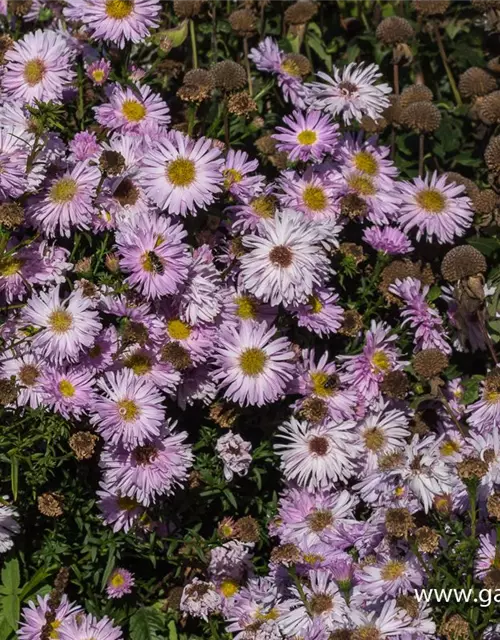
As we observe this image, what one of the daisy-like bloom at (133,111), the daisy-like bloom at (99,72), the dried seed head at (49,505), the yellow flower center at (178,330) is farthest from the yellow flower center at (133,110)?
the dried seed head at (49,505)

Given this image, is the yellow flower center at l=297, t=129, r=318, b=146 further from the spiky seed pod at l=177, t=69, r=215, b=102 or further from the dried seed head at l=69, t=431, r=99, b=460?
the dried seed head at l=69, t=431, r=99, b=460

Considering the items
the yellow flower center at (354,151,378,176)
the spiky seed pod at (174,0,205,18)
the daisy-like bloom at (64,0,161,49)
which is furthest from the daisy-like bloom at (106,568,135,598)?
the spiky seed pod at (174,0,205,18)

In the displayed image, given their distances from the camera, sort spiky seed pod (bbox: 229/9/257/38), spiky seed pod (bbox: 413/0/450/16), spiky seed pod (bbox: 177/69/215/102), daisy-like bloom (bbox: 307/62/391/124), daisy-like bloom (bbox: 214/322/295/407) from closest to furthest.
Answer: daisy-like bloom (bbox: 214/322/295/407) → spiky seed pod (bbox: 177/69/215/102) → daisy-like bloom (bbox: 307/62/391/124) → spiky seed pod (bbox: 229/9/257/38) → spiky seed pod (bbox: 413/0/450/16)

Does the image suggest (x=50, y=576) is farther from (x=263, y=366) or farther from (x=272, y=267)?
(x=272, y=267)

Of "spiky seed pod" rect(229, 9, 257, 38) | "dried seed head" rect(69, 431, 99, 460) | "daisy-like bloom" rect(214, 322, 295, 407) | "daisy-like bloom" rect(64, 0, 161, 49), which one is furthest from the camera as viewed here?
"spiky seed pod" rect(229, 9, 257, 38)

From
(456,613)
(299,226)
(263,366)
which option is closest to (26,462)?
(263,366)

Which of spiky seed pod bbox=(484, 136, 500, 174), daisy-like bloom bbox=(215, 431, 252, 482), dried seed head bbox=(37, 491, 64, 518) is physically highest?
spiky seed pod bbox=(484, 136, 500, 174)

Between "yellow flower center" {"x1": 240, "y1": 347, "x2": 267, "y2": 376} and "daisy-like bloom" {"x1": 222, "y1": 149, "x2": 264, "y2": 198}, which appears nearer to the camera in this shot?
"yellow flower center" {"x1": 240, "y1": 347, "x2": 267, "y2": 376}
